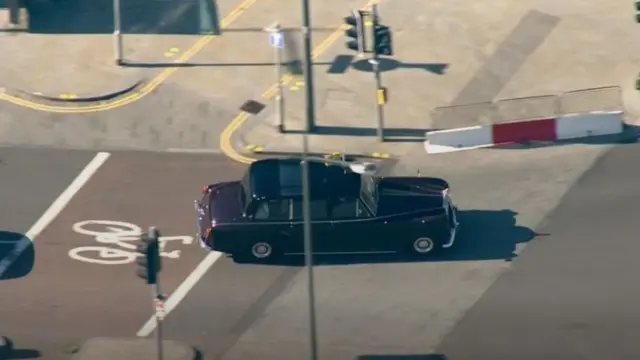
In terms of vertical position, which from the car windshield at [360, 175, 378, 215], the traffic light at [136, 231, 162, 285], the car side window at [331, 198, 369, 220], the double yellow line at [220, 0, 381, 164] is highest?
the double yellow line at [220, 0, 381, 164]

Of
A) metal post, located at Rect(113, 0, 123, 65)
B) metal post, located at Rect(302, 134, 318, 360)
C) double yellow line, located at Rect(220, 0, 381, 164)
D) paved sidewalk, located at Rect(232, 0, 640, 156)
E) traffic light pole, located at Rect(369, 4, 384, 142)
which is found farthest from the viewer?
metal post, located at Rect(113, 0, 123, 65)

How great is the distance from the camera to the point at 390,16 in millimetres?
35281

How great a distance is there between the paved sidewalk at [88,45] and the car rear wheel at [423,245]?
859 centimetres

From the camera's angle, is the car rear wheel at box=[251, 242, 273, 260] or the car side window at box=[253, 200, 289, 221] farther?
the car rear wheel at box=[251, 242, 273, 260]

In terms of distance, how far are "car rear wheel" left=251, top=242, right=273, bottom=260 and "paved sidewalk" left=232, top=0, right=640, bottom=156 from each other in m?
4.23

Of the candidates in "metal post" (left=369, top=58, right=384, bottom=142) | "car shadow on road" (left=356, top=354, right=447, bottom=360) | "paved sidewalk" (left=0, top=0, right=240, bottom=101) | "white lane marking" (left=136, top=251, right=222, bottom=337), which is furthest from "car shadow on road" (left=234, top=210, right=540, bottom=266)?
"paved sidewalk" (left=0, top=0, right=240, bottom=101)

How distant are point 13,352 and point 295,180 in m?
5.84

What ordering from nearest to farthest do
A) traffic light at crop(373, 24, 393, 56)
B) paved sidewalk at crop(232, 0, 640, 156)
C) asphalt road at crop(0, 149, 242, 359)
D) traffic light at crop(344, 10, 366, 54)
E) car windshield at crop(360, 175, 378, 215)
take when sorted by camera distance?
asphalt road at crop(0, 149, 242, 359) → car windshield at crop(360, 175, 378, 215) → traffic light at crop(344, 10, 366, 54) → traffic light at crop(373, 24, 393, 56) → paved sidewalk at crop(232, 0, 640, 156)

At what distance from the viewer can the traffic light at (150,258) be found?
2362 cm

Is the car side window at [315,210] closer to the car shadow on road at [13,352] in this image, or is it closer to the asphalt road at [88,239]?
the asphalt road at [88,239]

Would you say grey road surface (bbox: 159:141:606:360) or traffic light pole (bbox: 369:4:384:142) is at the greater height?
traffic light pole (bbox: 369:4:384:142)

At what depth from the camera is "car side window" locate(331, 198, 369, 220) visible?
27.4 meters

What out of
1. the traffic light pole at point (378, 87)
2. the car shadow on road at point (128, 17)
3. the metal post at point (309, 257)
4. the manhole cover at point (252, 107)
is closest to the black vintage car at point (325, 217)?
the metal post at point (309, 257)

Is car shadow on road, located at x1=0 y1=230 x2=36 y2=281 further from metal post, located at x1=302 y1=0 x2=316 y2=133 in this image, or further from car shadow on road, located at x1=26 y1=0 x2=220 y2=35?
car shadow on road, located at x1=26 y1=0 x2=220 y2=35
